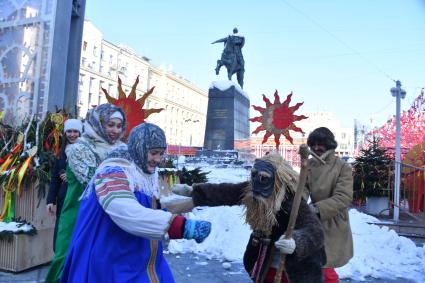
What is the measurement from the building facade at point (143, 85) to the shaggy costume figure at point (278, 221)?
42955 millimetres


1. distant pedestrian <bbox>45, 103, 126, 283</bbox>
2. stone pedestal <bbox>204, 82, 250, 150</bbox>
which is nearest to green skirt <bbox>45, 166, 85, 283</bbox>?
distant pedestrian <bbox>45, 103, 126, 283</bbox>

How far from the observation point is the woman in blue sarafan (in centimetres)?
173

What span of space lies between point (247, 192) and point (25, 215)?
12.5 ft

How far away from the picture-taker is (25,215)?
203 inches

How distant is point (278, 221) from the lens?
232 cm

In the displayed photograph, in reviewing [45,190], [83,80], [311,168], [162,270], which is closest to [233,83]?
[45,190]

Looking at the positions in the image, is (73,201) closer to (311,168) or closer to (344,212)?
(311,168)

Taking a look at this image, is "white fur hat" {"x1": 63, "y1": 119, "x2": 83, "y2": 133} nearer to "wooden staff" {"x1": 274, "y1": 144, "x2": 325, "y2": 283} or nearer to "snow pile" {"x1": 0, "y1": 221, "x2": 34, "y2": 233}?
"snow pile" {"x1": 0, "y1": 221, "x2": 34, "y2": 233}

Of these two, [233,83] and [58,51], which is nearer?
[58,51]

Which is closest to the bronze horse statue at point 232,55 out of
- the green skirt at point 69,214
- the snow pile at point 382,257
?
the snow pile at point 382,257

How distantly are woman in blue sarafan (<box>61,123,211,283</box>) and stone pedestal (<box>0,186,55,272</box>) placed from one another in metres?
3.13

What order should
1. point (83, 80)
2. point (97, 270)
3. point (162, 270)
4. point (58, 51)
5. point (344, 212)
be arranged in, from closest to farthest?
1. point (97, 270)
2. point (162, 270)
3. point (344, 212)
4. point (58, 51)
5. point (83, 80)

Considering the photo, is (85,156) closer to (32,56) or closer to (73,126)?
(73,126)

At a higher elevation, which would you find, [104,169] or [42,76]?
[42,76]
